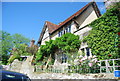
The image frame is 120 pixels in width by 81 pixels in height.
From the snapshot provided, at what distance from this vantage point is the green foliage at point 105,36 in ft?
31.3

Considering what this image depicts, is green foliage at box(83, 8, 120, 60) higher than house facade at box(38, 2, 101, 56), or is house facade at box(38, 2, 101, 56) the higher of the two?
house facade at box(38, 2, 101, 56)

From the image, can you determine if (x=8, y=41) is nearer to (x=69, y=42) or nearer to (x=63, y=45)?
(x=63, y=45)

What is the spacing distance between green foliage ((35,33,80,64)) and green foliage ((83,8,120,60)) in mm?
2124

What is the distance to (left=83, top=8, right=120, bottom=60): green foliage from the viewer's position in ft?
31.3

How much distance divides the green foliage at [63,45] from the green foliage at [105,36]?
2124mm

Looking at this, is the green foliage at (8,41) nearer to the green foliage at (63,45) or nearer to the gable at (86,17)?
the green foliage at (63,45)

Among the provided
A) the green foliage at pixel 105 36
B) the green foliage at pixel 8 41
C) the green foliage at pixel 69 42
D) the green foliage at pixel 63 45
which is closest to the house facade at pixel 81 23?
the green foliage at pixel 69 42

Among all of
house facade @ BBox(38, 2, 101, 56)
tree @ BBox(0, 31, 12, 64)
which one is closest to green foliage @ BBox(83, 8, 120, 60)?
house facade @ BBox(38, 2, 101, 56)

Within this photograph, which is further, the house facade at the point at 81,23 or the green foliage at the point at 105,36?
the house facade at the point at 81,23

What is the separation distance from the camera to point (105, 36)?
10305 mm

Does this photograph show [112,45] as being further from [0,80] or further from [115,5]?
[0,80]

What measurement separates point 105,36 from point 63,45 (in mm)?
5798

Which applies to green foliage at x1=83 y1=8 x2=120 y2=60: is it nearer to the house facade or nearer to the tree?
the house facade

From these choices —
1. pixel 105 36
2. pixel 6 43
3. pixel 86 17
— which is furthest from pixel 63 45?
pixel 6 43
